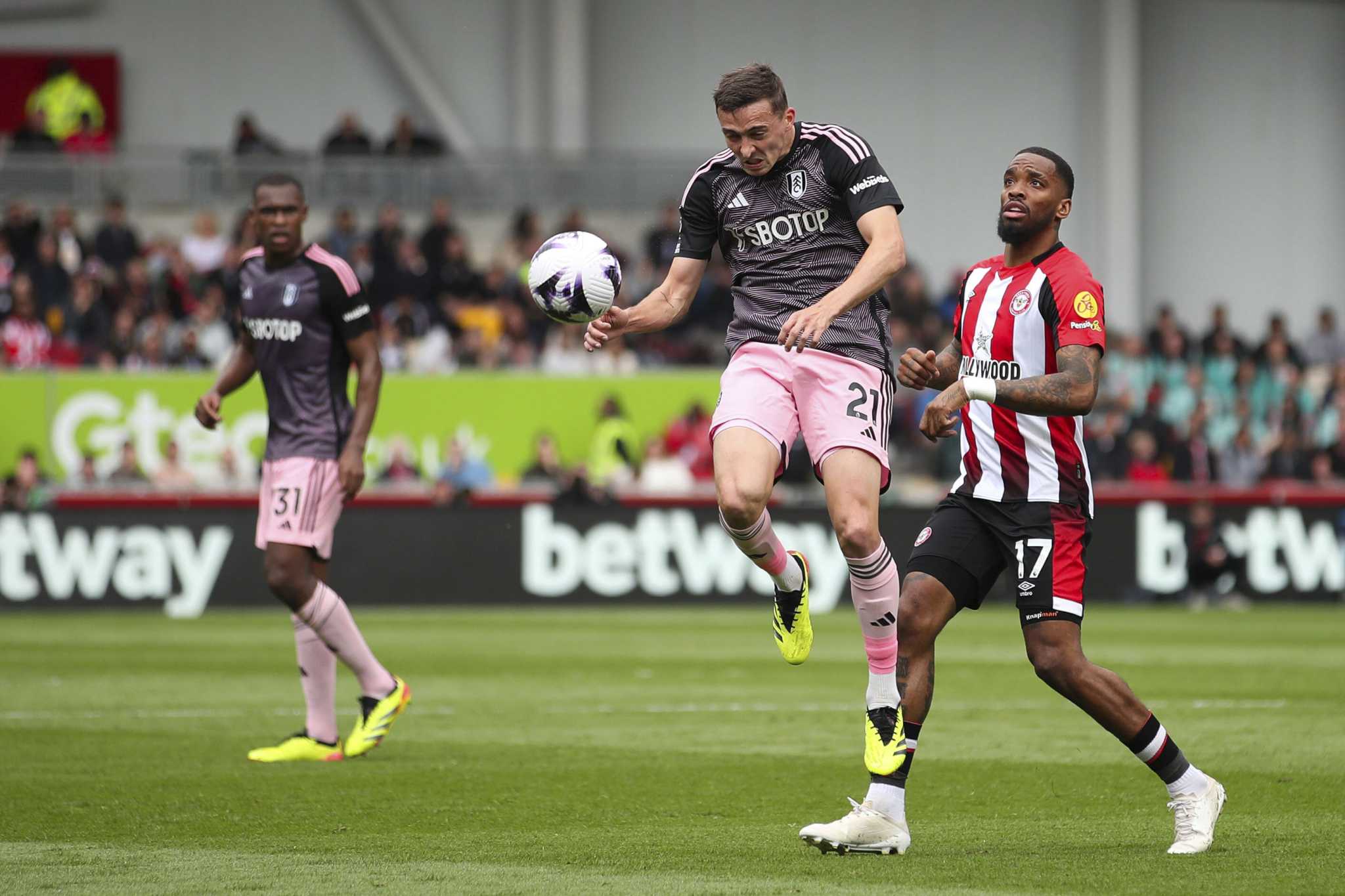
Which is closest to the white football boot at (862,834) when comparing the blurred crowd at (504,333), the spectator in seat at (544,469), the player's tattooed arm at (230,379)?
the player's tattooed arm at (230,379)

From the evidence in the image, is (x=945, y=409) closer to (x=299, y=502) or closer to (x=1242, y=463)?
(x=299, y=502)

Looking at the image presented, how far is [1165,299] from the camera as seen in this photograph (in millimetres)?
33781

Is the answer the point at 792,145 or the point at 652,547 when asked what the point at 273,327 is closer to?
the point at 792,145

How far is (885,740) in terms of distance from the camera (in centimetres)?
643

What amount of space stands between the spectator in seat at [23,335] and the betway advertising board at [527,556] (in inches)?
159

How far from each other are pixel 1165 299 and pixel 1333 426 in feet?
28.9

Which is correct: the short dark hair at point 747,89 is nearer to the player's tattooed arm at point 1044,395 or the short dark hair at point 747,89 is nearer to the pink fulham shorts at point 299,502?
the player's tattooed arm at point 1044,395

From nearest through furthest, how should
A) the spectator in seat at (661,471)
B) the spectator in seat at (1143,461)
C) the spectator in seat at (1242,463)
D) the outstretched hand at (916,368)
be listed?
the outstretched hand at (916,368) → the spectator in seat at (661,471) → the spectator in seat at (1143,461) → the spectator in seat at (1242,463)

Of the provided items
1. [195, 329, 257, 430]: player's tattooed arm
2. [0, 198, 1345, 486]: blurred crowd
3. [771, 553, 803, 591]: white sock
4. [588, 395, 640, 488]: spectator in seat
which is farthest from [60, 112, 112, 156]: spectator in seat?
[771, 553, 803, 591]: white sock

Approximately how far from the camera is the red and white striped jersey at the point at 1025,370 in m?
6.30

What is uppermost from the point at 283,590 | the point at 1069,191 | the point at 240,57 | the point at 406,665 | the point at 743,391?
the point at 240,57

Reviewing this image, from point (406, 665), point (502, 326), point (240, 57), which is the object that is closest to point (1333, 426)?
point (502, 326)

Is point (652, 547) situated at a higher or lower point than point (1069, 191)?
lower

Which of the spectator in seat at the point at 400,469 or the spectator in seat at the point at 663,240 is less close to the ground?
the spectator in seat at the point at 663,240
